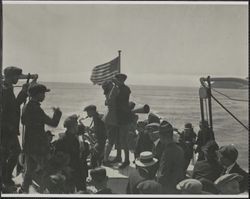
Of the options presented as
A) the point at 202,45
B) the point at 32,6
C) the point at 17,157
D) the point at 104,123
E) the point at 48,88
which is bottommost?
the point at 17,157

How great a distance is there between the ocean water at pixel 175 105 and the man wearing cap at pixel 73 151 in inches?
7.3

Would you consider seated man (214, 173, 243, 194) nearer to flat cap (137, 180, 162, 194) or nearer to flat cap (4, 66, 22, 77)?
flat cap (137, 180, 162, 194)

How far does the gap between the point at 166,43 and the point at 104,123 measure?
94 cm

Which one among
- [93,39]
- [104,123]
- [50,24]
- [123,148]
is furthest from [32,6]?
[123,148]

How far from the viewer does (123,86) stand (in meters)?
3.71

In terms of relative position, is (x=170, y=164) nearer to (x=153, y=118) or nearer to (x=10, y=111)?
(x=153, y=118)

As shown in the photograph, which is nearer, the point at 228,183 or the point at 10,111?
the point at 228,183

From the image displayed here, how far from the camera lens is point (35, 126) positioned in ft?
11.8

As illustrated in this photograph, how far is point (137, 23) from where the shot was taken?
12.4 ft

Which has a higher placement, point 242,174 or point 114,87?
point 114,87

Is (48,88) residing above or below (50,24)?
below

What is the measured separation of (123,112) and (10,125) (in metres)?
1.02

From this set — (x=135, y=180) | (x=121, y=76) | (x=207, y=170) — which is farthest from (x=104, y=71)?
(x=207, y=170)

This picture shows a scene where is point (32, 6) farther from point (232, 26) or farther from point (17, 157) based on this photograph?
point (232, 26)
